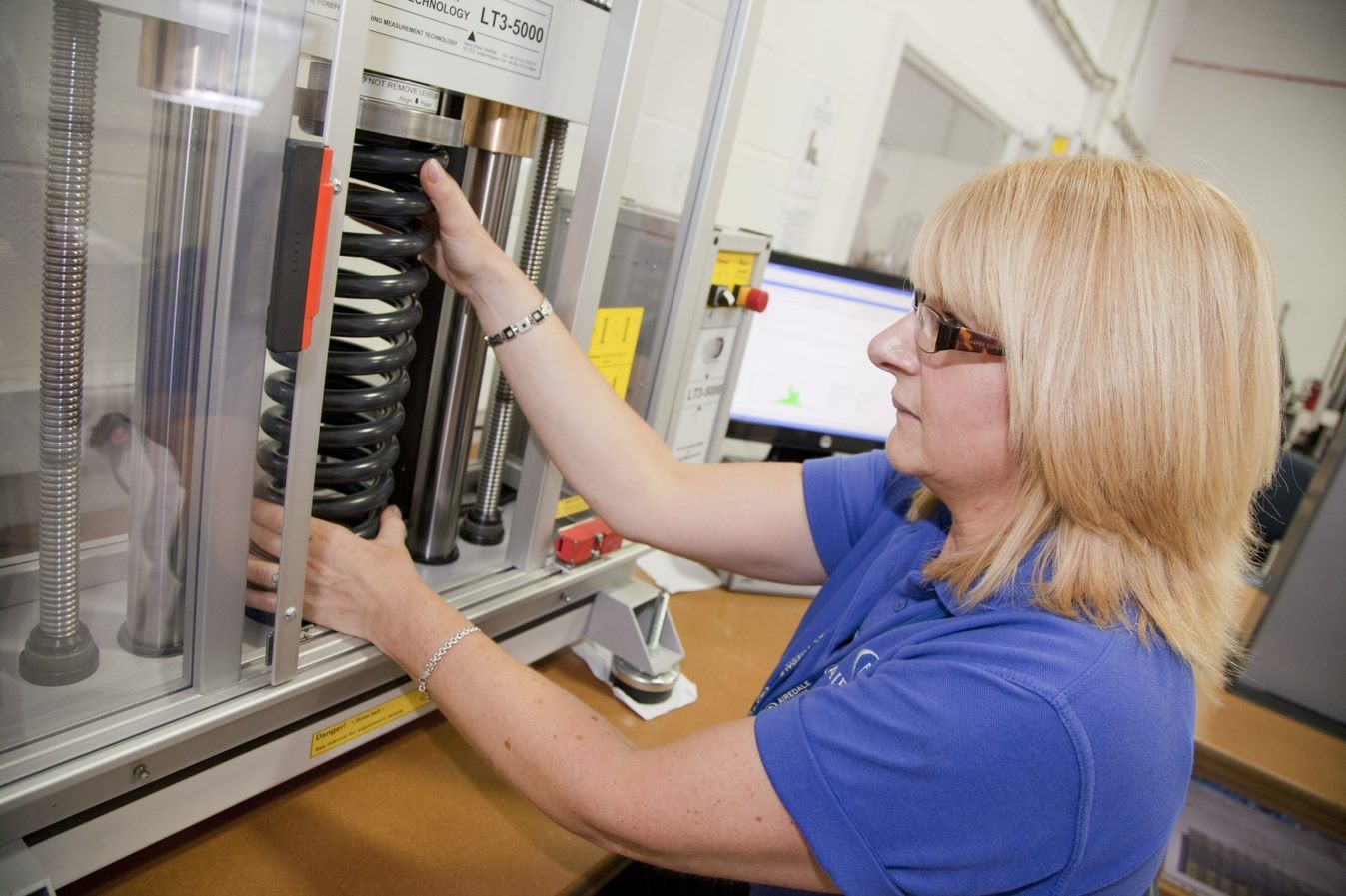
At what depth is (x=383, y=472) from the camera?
906 mm

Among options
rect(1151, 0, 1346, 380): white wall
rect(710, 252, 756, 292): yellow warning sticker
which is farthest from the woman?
rect(1151, 0, 1346, 380): white wall

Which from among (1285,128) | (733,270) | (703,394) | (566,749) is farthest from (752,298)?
(1285,128)

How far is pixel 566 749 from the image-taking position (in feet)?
2.36

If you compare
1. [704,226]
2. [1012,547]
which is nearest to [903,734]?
[1012,547]

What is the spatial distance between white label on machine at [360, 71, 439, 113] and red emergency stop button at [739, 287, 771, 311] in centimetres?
68

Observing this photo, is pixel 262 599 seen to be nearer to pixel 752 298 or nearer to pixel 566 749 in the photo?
pixel 566 749

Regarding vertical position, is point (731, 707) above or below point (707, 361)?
below

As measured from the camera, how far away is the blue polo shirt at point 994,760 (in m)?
0.62

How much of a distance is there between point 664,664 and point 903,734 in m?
0.54

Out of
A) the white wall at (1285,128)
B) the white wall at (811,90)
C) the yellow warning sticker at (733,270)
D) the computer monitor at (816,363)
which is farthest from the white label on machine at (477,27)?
the white wall at (1285,128)

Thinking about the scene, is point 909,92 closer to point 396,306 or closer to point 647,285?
point 647,285

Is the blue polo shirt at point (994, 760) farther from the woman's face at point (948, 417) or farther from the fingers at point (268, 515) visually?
the fingers at point (268, 515)

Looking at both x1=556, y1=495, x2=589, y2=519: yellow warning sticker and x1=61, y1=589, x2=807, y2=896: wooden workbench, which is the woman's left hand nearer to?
x1=61, y1=589, x2=807, y2=896: wooden workbench

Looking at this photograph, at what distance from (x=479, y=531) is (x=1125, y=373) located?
0.75 metres
